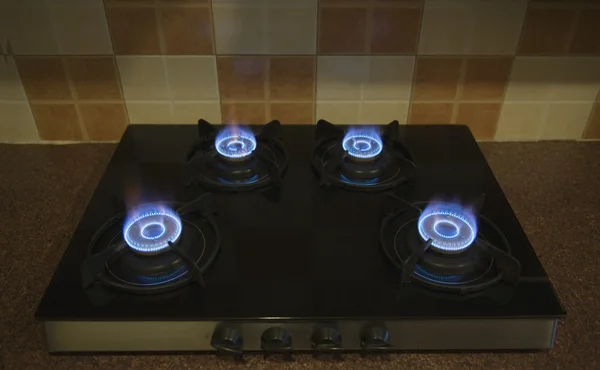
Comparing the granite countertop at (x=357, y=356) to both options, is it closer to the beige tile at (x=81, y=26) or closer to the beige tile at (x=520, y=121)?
the beige tile at (x=520, y=121)

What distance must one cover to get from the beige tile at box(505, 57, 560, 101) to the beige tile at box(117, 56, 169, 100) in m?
0.69

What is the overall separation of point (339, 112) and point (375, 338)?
55 cm

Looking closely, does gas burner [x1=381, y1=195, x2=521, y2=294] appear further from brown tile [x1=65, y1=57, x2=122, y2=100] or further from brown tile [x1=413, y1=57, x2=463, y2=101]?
brown tile [x1=65, y1=57, x2=122, y2=100]

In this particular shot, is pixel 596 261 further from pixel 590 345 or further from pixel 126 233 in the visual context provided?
pixel 126 233

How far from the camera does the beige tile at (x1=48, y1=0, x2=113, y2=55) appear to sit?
3.18ft

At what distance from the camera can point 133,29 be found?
992mm

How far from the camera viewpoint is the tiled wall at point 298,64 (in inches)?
38.6

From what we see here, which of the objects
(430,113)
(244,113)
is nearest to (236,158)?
(244,113)

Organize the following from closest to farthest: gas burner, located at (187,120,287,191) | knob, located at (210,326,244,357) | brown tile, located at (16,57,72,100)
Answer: knob, located at (210,326,244,357)
gas burner, located at (187,120,287,191)
brown tile, located at (16,57,72,100)

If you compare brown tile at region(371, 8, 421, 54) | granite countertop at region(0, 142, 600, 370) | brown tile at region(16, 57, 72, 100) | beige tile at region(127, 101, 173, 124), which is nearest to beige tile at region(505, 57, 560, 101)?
granite countertop at region(0, 142, 600, 370)

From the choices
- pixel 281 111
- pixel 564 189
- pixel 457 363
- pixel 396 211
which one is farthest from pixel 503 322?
pixel 281 111

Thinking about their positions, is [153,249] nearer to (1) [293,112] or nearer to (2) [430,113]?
(1) [293,112]

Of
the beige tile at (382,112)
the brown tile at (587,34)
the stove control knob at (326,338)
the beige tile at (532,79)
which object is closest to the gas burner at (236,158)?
the beige tile at (382,112)

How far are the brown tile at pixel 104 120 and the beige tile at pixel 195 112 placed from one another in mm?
109
